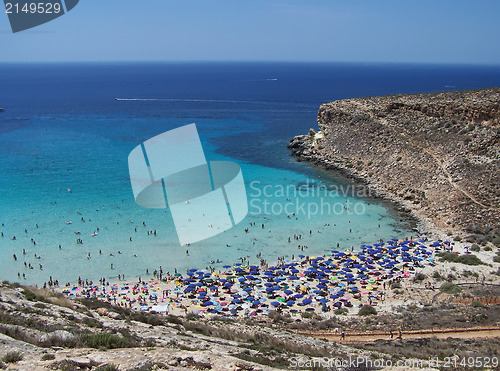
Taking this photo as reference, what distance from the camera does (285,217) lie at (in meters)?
35.7

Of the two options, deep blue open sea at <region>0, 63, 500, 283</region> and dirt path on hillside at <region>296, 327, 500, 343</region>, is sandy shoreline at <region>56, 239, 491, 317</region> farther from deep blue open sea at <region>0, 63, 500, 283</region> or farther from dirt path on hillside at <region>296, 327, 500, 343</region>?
dirt path on hillside at <region>296, 327, 500, 343</region>

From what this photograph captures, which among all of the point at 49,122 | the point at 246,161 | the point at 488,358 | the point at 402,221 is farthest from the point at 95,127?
the point at 488,358

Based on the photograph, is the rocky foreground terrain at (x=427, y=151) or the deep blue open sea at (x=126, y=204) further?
the rocky foreground terrain at (x=427, y=151)

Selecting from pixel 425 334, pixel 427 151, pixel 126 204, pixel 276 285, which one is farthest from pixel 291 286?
pixel 427 151

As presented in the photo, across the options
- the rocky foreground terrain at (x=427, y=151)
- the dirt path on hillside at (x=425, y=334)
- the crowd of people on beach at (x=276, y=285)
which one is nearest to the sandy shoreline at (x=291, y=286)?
the crowd of people on beach at (x=276, y=285)

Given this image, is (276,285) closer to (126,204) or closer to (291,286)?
(291,286)

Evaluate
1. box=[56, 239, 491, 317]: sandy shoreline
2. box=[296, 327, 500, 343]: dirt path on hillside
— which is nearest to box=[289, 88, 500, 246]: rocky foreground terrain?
box=[56, 239, 491, 317]: sandy shoreline

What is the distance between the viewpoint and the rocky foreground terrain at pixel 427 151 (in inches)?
1335

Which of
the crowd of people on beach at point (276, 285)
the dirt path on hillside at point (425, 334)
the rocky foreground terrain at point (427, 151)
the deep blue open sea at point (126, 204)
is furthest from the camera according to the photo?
the rocky foreground terrain at point (427, 151)

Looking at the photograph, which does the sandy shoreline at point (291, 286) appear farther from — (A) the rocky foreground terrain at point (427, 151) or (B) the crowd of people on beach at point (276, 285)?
(A) the rocky foreground terrain at point (427, 151)

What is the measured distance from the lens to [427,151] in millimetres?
43594

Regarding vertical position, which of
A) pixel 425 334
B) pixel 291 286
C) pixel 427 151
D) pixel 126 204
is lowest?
pixel 291 286

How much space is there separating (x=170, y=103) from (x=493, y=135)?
270ft

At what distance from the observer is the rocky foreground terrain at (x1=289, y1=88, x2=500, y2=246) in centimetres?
3391
